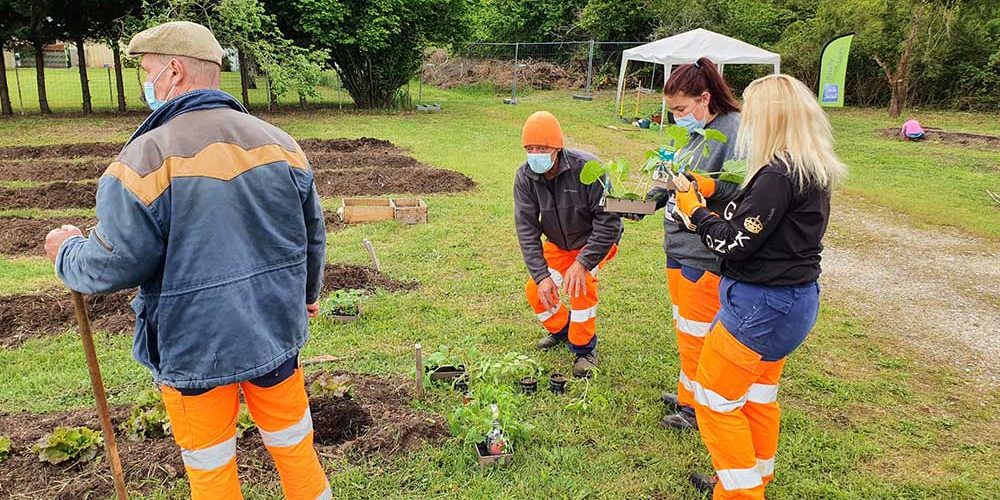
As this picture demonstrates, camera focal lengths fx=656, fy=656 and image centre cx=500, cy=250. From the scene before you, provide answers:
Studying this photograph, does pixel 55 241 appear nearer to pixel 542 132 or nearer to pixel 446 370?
pixel 446 370

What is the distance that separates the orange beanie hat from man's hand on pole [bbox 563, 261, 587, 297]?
79 cm

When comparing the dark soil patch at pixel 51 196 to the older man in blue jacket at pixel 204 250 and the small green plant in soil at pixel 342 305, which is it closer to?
the small green plant in soil at pixel 342 305

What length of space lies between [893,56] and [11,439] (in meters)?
24.9

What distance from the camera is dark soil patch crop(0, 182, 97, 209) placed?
8.46 m

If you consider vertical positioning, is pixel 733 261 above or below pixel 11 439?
above

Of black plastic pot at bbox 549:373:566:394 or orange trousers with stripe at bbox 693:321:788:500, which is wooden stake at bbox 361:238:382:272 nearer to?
black plastic pot at bbox 549:373:566:394

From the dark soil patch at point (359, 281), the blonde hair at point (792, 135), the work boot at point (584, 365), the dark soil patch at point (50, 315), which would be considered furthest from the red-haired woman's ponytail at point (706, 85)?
the dark soil patch at point (50, 315)

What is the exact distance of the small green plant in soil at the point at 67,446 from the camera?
327 cm

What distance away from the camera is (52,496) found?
3.08m

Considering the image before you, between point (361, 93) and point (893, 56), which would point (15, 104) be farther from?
point (893, 56)

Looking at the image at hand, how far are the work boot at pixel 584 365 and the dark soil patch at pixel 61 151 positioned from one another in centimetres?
1048

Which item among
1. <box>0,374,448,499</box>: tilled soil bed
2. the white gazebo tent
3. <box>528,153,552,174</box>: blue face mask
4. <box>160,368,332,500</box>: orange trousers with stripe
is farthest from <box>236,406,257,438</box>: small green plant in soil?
the white gazebo tent

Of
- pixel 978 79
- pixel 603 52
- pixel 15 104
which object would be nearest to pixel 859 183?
pixel 978 79

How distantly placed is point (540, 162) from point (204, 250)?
244 centimetres
